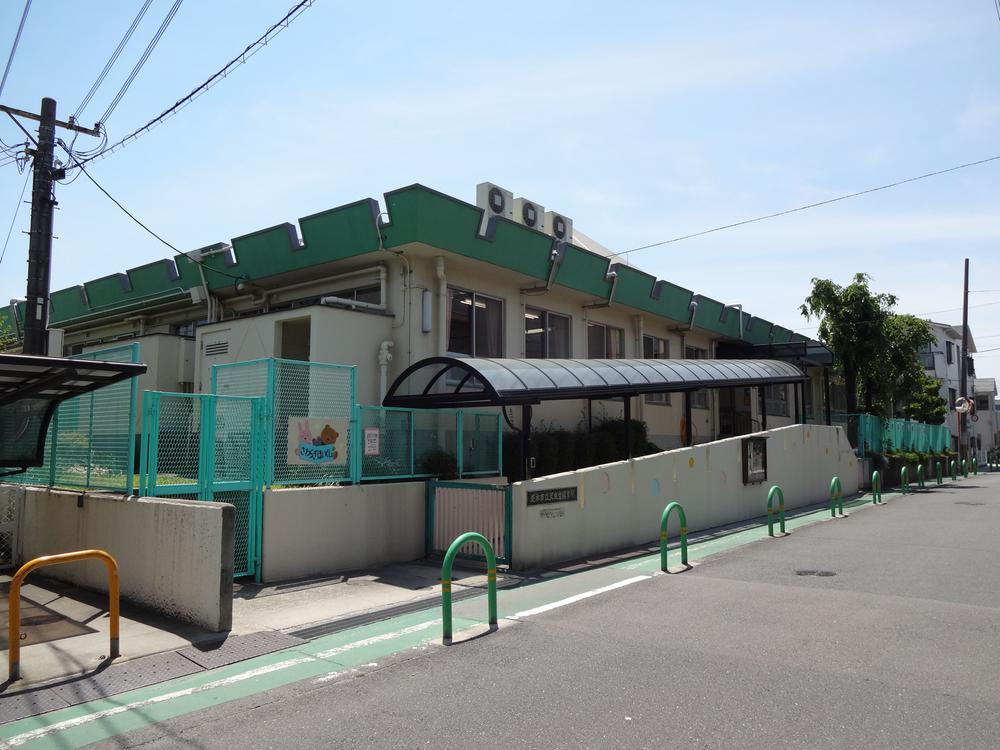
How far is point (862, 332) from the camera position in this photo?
28031mm

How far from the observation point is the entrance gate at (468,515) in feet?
34.7

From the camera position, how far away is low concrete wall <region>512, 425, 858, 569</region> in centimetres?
1072

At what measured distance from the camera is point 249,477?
956 cm

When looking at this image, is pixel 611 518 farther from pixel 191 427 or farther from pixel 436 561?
pixel 191 427

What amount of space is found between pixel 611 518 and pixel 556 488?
1707 millimetres

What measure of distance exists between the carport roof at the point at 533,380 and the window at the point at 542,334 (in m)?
2.70

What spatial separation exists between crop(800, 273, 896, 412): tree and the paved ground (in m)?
20.9

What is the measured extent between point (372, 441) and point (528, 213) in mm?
9299

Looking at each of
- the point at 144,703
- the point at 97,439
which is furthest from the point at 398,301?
the point at 144,703

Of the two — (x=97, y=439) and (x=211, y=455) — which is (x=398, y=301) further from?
(x=97, y=439)

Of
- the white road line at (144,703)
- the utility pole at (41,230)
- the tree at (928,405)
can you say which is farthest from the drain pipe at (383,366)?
the tree at (928,405)

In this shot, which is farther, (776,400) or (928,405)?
(928,405)

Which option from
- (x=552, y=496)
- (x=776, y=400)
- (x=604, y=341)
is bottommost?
(x=552, y=496)

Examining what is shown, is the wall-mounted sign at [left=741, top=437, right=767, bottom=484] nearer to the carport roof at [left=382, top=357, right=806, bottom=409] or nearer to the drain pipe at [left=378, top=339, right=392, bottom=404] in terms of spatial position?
the carport roof at [left=382, top=357, right=806, bottom=409]
